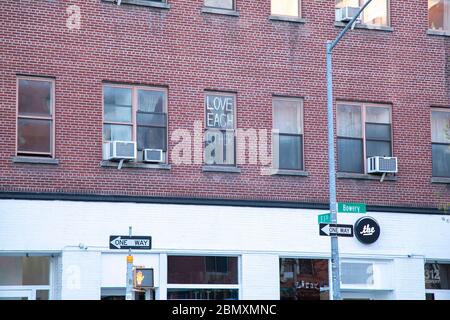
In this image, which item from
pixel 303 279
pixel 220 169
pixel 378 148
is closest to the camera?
pixel 220 169

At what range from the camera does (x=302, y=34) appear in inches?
836

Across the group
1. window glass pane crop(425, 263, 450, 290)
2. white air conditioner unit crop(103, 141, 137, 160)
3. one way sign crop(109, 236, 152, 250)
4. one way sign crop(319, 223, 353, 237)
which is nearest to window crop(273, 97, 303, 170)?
white air conditioner unit crop(103, 141, 137, 160)

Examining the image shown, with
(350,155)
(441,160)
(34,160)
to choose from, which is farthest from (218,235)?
(441,160)

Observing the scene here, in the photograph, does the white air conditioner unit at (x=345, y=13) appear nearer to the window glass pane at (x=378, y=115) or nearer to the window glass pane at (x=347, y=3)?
the window glass pane at (x=347, y=3)

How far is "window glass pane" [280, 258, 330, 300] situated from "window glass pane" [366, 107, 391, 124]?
163 inches

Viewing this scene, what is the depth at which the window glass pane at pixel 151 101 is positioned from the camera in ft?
64.0

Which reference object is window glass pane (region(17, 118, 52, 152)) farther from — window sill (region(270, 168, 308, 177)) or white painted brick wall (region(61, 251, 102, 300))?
window sill (region(270, 168, 308, 177))

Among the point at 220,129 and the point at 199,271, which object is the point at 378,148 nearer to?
the point at 220,129

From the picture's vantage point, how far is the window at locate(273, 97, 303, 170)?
2075cm

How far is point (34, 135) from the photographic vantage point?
1839cm

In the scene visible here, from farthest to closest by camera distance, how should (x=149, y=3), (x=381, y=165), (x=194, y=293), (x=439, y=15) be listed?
(x=439, y=15), (x=381, y=165), (x=149, y=3), (x=194, y=293)

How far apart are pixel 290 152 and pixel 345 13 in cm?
403
